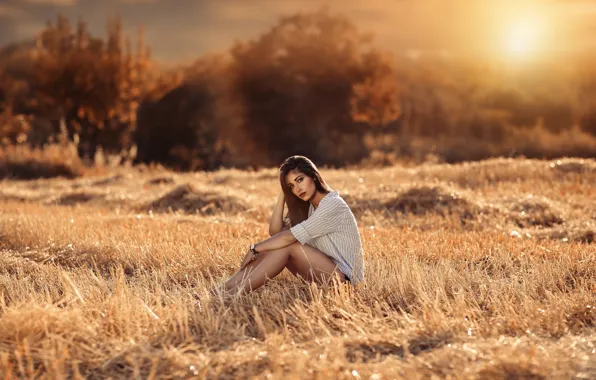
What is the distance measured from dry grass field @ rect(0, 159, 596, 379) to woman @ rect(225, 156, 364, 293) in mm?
174

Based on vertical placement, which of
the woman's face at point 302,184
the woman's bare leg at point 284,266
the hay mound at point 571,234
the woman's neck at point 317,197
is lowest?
the hay mound at point 571,234

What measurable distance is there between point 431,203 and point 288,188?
18.4 ft

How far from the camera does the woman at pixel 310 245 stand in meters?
5.74

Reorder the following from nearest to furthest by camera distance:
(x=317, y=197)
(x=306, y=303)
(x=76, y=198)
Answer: (x=306, y=303) < (x=317, y=197) < (x=76, y=198)

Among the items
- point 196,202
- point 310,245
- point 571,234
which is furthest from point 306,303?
point 196,202

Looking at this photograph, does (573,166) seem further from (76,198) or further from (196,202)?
(76,198)

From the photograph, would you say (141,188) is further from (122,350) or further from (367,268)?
(122,350)

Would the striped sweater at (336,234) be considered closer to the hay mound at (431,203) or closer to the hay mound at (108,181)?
the hay mound at (431,203)

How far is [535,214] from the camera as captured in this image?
10.7 metres

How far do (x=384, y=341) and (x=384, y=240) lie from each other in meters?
3.87

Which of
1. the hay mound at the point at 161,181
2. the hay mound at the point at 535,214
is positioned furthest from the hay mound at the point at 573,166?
the hay mound at the point at 161,181

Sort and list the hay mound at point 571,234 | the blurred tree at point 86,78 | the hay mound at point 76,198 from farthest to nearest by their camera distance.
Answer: the blurred tree at point 86,78
the hay mound at point 76,198
the hay mound at point 571,234

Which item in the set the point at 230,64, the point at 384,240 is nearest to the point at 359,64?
the point at 230,64

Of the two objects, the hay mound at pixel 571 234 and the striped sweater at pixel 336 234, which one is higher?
the striped sweater at pixel 336 234
